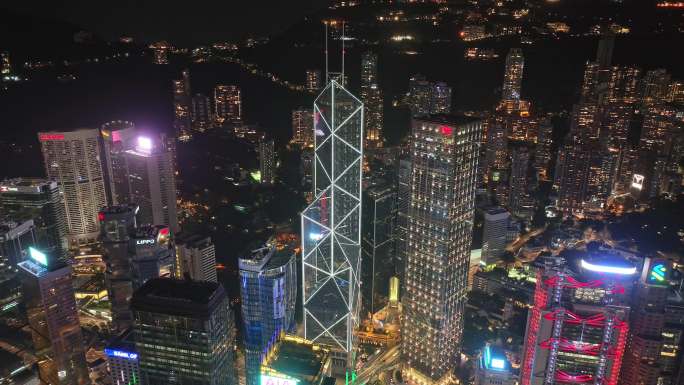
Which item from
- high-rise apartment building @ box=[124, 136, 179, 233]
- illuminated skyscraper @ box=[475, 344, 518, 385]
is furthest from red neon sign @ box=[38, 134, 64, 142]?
illuminated skyscraper @ box=[475, 344, 518, 385]

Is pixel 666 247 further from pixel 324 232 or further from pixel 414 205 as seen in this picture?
pixel 324 232

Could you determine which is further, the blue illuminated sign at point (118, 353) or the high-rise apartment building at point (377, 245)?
the high-rise apartment building at point (377, 245)

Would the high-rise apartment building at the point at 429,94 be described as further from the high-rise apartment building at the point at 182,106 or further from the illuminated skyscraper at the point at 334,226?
the illuminated skyscraper at the point at 334,226

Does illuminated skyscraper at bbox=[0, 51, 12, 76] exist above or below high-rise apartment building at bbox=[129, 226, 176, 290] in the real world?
above

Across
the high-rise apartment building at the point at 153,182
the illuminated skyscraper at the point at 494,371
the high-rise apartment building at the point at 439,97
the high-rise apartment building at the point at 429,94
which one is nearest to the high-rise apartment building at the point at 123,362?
the illuminated skyscraper at the point at 494,371

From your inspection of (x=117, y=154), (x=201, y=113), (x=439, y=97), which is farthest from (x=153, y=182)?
(x=439, y=97)

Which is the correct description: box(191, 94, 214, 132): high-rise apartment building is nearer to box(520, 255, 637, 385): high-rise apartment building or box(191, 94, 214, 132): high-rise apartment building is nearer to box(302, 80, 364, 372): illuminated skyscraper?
box(302, 80, 364, 372): illuminated skyscraper
